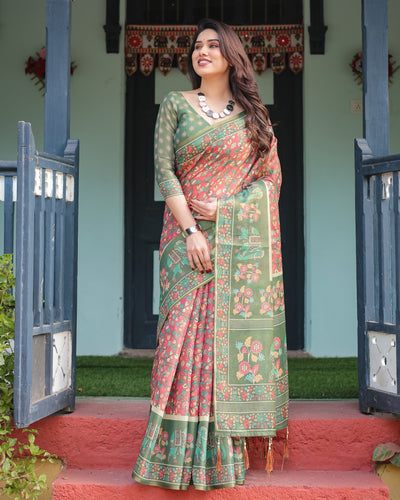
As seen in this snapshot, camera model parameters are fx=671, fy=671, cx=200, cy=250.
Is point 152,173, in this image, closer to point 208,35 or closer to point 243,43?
point 243,43

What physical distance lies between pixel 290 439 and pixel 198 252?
0.98 metres

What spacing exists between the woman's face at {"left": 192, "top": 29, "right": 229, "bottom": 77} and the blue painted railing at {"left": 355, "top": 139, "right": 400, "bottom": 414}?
2.69ft

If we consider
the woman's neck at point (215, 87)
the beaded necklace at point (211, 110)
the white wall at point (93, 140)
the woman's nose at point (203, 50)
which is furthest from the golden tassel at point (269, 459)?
the white wall at point (93, 140)

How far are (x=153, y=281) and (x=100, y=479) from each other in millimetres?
2724

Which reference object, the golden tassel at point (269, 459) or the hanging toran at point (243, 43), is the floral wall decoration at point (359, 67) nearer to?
the hanging toran at point (243, 43)

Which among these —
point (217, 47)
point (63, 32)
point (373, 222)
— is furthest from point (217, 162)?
point (63, 32)

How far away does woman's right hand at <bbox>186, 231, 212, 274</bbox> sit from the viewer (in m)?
2.77

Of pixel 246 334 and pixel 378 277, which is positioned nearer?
pixel 246 334

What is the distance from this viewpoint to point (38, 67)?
5.41m

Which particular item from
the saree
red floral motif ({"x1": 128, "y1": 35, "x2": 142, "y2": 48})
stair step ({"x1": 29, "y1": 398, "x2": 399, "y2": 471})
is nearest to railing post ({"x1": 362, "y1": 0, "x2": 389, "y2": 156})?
the saree

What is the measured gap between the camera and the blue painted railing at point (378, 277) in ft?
9.85

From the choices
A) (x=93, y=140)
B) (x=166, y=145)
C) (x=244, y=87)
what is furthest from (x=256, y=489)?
(x=93, y=140)

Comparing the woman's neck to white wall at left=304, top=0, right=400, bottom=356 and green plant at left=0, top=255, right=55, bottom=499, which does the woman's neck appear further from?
white wall at left=304, top=0, right=400, bottom=356

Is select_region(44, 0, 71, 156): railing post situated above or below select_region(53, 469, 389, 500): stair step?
above
